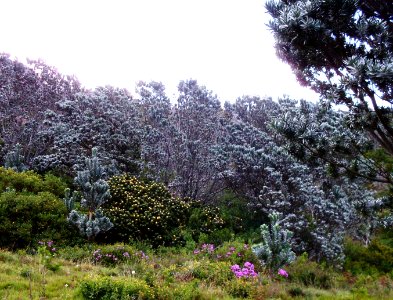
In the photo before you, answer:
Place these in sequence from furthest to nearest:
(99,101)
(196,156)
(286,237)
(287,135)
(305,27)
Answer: (99,101) → (196,156) → (286,237) → (287,135) → (305,27)

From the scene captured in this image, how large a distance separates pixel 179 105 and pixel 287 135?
313 inches

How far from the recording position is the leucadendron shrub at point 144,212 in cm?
1106

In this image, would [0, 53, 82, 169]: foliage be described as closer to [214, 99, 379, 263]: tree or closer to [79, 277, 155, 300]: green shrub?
[214, 99, 379, 263]: tree

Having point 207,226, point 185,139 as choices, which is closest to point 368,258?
point 207,226

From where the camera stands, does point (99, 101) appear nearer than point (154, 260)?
No

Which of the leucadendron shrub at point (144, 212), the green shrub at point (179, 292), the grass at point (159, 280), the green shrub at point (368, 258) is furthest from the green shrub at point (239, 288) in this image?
the green shrub at point (368, 258)

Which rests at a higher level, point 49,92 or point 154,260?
point 49,92

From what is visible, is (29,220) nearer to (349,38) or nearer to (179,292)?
(179,292)

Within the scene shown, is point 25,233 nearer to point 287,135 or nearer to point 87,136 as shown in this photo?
point 87,136

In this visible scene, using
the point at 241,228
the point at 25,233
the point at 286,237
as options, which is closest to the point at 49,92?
the point at 25,233

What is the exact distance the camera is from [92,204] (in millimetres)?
10266

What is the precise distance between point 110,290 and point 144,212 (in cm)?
547

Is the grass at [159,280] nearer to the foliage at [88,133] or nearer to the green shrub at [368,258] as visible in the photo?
the green shrub at [368,258]

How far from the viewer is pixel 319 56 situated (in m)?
7.29
